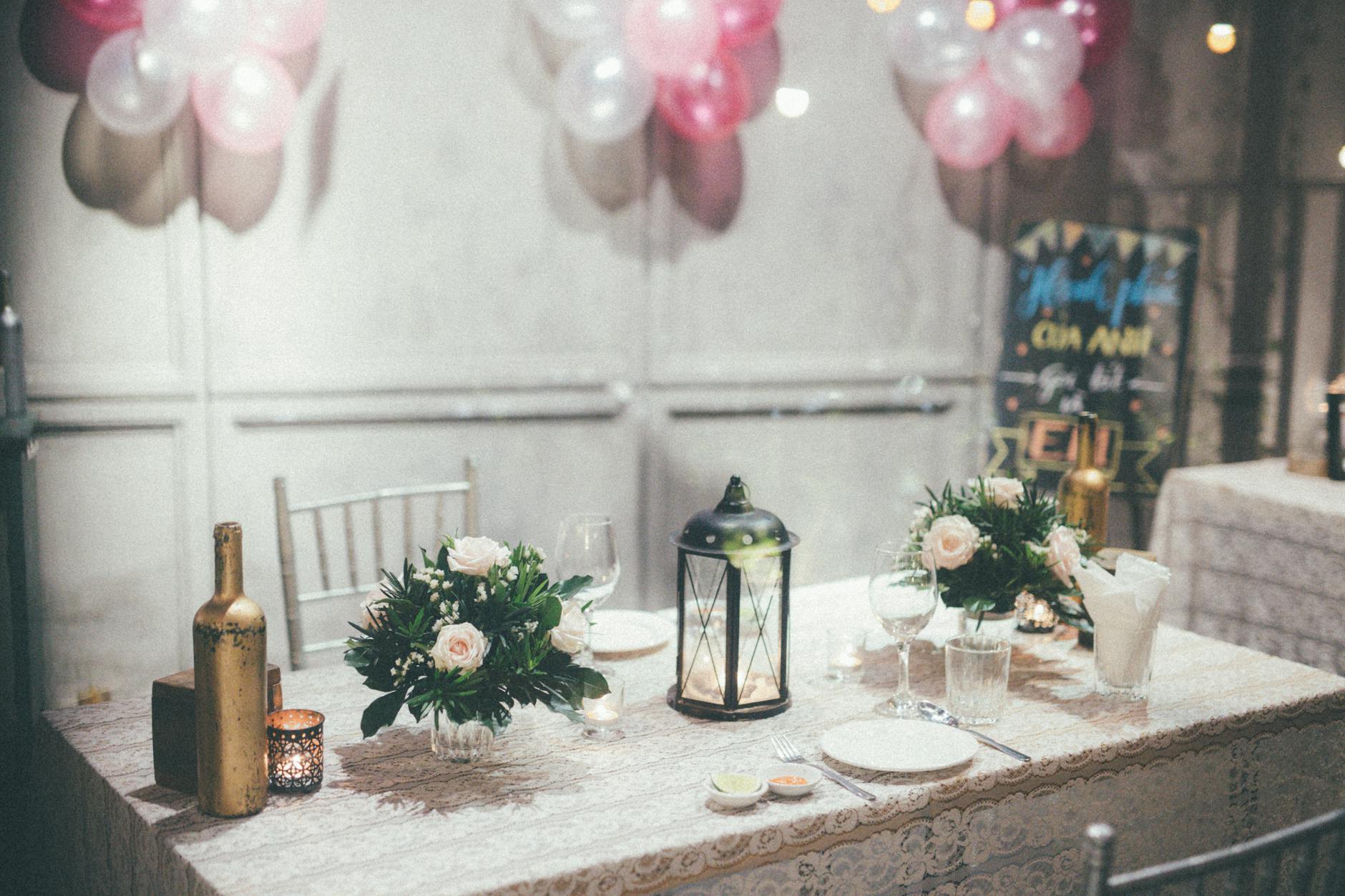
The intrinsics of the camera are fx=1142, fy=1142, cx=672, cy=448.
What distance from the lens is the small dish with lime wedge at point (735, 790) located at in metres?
1.20

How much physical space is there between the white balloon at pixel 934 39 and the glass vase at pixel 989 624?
1912 mm

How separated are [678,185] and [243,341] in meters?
1.32

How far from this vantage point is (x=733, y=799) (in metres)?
1.19

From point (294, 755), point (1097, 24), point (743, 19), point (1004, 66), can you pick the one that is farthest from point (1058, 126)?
point (294, 755)

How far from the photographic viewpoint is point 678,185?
3402 mm

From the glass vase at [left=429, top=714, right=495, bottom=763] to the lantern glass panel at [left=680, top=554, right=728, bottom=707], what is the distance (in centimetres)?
29

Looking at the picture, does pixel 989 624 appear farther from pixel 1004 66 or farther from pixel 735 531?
pixel 1004 66

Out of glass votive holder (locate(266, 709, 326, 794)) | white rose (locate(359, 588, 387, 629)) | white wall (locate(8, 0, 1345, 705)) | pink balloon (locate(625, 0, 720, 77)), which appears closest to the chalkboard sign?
white wall (locate(8, 0, 1345, 705))

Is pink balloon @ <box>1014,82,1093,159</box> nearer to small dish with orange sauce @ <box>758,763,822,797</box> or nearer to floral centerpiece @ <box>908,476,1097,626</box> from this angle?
floral centerpiece @ <box>908,476,1097,626</box>

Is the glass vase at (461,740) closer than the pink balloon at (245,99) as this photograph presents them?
Yes

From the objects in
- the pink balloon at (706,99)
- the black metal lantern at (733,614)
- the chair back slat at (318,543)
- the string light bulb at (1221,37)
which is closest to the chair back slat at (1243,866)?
the black metal lantern at (733,614)

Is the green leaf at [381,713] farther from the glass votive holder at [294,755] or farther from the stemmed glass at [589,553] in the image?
the stemmed glass at [589,553]

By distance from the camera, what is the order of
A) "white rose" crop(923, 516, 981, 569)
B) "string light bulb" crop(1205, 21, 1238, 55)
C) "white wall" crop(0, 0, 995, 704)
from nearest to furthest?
"white rose" crop(923, 516, 981, 569) < "white wall" crop(0, 0, 995, 704) < "string light bulb" crop(1205, 21, 1238, 55)

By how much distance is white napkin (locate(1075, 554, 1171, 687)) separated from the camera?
1522 mm
